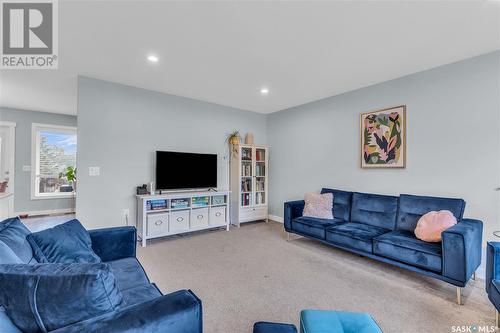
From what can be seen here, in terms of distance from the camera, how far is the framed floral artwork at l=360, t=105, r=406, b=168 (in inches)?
128

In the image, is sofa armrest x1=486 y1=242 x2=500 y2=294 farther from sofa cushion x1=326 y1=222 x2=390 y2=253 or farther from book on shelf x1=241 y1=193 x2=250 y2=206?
book on shelf x1=241 y1=193 x2=250 y2=206

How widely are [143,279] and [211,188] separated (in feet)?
9.79

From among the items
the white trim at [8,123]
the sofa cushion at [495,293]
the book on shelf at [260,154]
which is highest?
the white trim at [8,123]

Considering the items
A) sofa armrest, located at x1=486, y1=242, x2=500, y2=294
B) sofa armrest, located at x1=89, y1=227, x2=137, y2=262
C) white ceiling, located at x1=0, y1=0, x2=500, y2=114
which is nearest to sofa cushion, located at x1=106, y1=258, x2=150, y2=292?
sofa armrest, located at x1=89, y1=227, x2=137, y2=262

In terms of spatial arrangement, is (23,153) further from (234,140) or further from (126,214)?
(234,140)

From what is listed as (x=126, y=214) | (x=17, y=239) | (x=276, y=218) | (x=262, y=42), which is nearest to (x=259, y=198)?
(x=276, y=218)

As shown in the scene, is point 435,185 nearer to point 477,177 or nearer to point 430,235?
point 477,177

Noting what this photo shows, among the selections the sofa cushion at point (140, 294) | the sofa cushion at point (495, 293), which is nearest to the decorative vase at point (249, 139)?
the sofa cushion at point (140, 294)

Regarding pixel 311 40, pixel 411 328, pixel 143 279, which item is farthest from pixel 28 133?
pixel 411 328

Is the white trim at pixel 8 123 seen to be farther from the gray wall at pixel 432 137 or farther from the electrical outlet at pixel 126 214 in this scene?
the gray wall at pixel 432 137

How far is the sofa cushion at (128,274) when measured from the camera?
5.05 ft

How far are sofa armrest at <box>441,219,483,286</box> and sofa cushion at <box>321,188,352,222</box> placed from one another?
1389mm

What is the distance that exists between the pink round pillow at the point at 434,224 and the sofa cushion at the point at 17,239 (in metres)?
3.32

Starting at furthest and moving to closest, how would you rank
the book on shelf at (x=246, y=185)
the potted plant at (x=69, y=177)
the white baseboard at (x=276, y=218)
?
the potted plant at (x=69, y=177)
the white baseboard at (x=276, y=218)
the book on shelf at (x=246, y=185)
